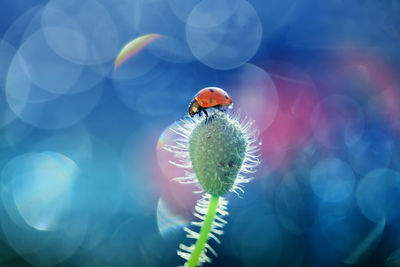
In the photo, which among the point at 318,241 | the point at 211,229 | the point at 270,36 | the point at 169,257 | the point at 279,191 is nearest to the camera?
the point at 211,229

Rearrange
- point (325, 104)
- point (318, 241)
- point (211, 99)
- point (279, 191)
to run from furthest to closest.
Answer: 1. point (325, 104)
2. point (279, 191)
3. point (318, 241)
4. point (211, 99)

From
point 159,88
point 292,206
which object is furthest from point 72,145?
point 292,206

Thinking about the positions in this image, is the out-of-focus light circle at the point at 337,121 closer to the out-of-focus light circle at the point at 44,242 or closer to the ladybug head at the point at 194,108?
the out-of-focus light circle at the point at 44,242

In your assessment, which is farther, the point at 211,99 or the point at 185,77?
the point at 185,77

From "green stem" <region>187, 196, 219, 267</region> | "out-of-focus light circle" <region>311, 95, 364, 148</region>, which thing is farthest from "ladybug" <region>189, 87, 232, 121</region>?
"out-of-focus light circle" <region>311, 95, 364, 148</region>

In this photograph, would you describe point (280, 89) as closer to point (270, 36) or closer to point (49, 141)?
point (270, 36)

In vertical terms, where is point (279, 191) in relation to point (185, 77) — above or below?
below

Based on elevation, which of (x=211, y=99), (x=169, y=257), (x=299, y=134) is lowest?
(x=211, y=99)

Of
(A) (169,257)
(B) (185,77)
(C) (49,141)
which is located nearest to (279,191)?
(A) (169,257)
